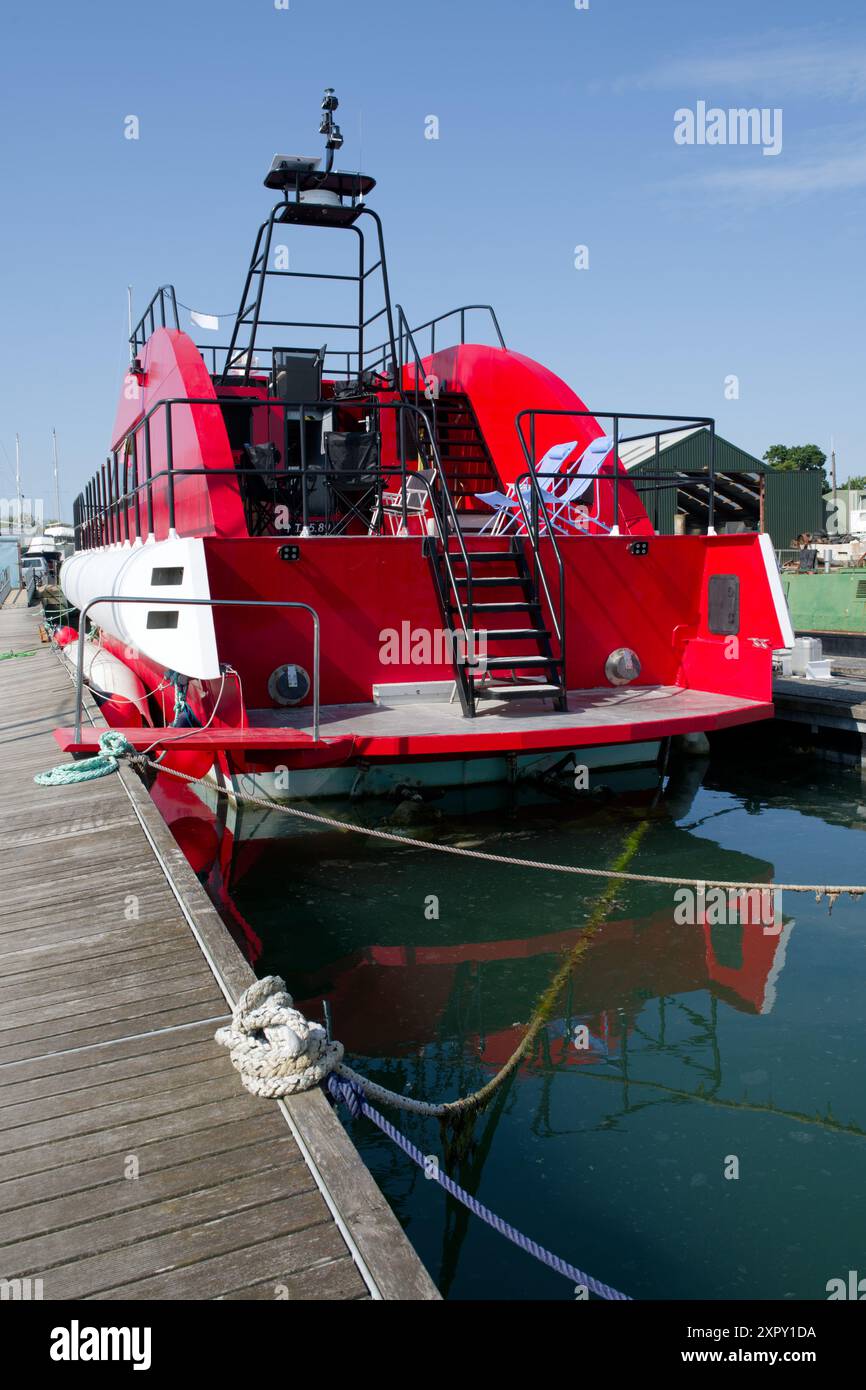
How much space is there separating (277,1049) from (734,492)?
3223 cm

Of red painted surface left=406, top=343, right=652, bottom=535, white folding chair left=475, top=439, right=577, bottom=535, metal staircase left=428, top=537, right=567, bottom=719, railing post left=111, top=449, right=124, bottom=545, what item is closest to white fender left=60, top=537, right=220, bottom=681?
metal staircase left=428, top=537, right=567, bottom=719

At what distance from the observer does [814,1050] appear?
15.0ft

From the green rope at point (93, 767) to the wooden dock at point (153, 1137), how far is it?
200 centimetres

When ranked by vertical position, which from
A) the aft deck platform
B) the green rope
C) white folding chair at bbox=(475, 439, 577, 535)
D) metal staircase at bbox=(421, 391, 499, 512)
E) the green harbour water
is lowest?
the green harbour water

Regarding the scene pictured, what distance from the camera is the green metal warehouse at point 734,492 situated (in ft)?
106

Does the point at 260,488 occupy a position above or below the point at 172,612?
above

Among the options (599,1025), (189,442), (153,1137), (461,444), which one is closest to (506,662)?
(599,1025)

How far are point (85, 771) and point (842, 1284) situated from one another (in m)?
5.10

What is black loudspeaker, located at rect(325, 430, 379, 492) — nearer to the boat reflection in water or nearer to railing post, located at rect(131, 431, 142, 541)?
railing post, located at rect(131, 431, 142, 541)

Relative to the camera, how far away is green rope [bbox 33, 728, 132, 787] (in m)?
6.68

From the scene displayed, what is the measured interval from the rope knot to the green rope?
3.84 m

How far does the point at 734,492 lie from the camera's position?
32.9m

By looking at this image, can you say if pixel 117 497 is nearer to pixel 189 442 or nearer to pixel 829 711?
pixel 189 442
